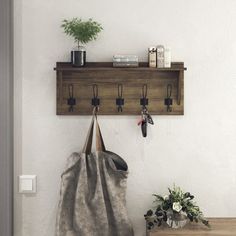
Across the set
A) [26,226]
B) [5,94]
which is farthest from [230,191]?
[5,94]

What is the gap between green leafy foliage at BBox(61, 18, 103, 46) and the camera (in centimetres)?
214

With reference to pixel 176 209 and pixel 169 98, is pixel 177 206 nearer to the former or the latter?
pixel 176 209

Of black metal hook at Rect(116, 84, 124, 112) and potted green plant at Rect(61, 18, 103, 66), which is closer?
potted green plant at Rect(61, 18, 103, 66)

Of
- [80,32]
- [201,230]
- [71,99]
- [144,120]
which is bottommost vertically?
[201,230]

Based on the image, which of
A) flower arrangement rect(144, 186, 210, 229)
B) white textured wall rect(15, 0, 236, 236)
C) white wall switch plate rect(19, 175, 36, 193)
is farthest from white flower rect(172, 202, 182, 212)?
white wall switch plate rect(19, 175, 36, 193)

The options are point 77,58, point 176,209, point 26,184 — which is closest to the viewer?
point 176,209

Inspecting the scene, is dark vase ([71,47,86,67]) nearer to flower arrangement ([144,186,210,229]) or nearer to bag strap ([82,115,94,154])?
bag strap ([82,115,94,154])

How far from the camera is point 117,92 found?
2.26 metres

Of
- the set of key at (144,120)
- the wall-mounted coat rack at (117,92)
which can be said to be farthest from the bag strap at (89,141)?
the set of key at (144,120)

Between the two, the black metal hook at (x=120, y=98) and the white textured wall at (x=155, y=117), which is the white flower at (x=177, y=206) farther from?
the black metal hook at (x=120, y=98)

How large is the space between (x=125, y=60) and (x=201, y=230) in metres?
0.90

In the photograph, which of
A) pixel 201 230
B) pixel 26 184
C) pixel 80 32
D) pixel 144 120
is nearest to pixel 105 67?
pixel 80 32

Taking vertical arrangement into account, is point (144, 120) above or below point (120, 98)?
below

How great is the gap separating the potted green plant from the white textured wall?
0.07 meters
